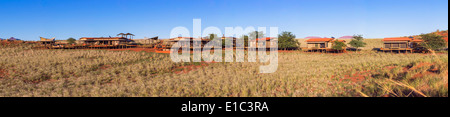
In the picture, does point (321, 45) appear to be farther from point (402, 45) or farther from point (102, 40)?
point (102, 40)

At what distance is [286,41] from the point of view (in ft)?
139

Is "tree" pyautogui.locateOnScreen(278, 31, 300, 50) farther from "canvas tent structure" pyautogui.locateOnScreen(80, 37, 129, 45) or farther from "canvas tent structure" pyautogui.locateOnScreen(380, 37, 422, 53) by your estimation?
"canvas tent structure" pyautogui.locateOnScreen(80, 37, 129, 45)

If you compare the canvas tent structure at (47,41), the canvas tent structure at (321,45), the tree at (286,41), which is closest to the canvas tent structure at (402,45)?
the canvas tent structure at (321,45)

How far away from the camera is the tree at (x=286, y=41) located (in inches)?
1639

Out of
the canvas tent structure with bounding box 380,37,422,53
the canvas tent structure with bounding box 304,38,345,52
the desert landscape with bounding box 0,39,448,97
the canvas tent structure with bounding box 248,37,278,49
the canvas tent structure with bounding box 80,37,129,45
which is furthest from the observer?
the canvas tent structure with bounding box 80,37,129,45

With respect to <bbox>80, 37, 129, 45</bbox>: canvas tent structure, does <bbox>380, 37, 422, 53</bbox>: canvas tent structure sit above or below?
below

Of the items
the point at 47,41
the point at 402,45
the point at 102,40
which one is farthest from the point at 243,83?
the point at 47,41

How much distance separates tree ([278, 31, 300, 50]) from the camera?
41625mm

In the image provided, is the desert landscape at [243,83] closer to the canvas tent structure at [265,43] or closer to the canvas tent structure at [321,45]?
the canvas tent structure at [265,43]

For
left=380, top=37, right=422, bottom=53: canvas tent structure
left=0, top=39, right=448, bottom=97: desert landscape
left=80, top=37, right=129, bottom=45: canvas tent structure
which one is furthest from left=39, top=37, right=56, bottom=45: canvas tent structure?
left=380, top=37, right=422, bottom=53: canvas tent structure

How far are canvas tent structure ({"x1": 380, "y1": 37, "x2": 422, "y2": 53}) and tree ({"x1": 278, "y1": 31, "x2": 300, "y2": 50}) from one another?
1574 cm

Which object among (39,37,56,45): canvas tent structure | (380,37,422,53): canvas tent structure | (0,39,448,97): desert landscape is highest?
(39,37,56,45): canvas tent structure

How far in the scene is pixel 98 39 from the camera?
45.1 meters
